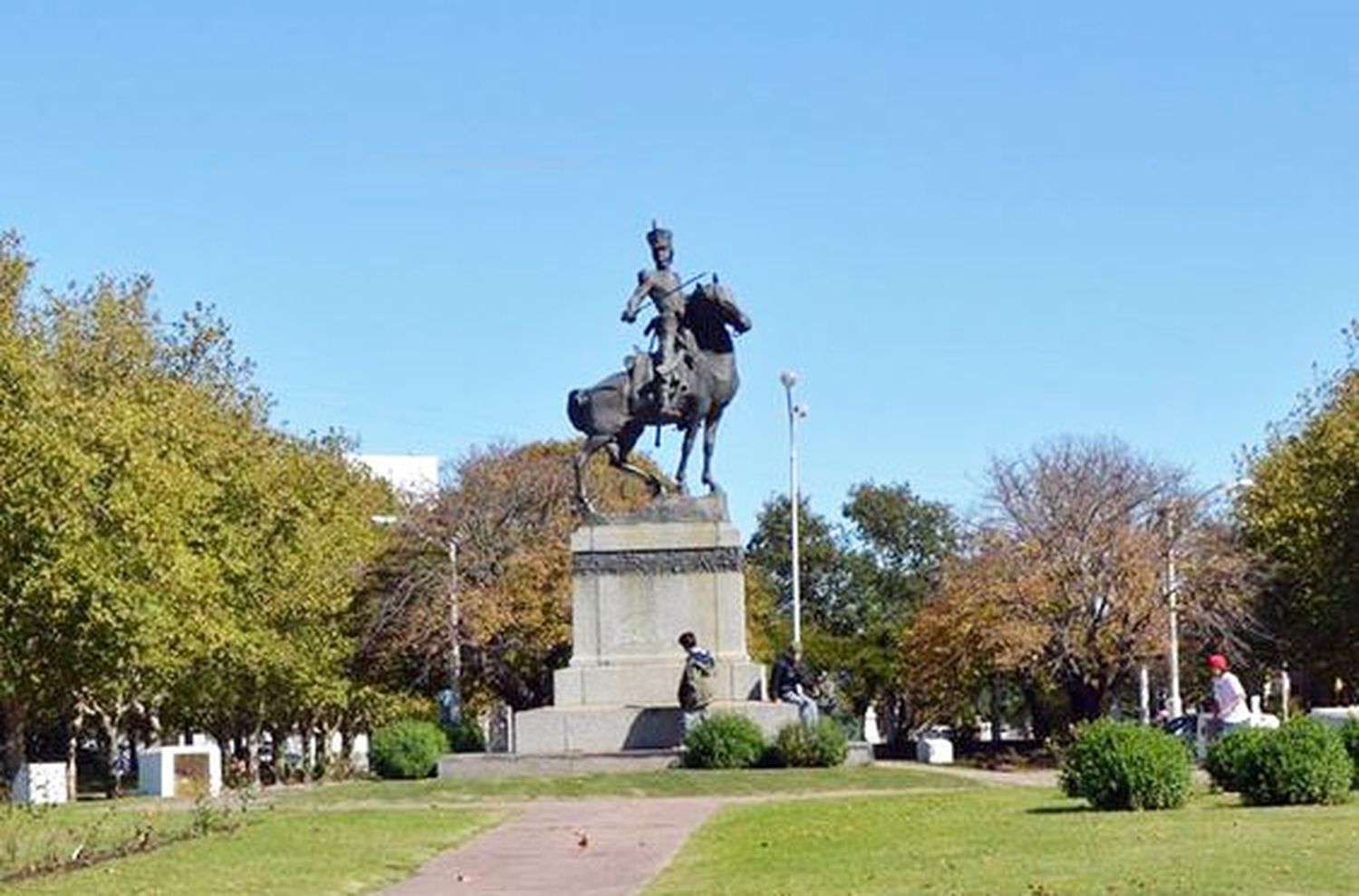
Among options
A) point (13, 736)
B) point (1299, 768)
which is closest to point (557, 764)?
point (1299, 768)

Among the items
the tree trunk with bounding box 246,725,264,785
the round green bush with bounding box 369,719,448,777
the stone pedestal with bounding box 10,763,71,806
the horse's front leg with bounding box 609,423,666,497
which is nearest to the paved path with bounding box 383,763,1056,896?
the round green bush with bounding box 369,719,448,777

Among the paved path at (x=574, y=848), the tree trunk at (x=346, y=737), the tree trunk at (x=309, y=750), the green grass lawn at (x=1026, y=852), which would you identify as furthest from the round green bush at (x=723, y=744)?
the tree trunk at (x=346, y=737)

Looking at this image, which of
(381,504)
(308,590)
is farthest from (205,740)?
(308,590)

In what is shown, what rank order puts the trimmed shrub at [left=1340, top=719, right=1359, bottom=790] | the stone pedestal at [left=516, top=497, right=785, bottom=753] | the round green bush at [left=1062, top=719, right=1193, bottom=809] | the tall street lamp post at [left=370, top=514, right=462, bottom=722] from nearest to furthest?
the round green bush at [left=1062, top=719, right=1193, bottom=809]
the trimmed shrub at [left=1340, top=719, right=1359, bottom=790]
the stone pedestal at [left=516, top=497, right=785, bottom=753]
the tall street lamp post at [left=370, top=514, right=462, bottom=722]

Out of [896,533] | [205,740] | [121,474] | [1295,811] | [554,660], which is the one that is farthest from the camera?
[896,533]

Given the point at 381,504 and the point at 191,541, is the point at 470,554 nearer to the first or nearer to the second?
the point at 381,504

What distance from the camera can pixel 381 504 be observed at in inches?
2662

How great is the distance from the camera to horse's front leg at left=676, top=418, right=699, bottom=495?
1439 inches

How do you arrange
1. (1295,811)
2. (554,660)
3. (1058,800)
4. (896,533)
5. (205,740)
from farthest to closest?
(896,533) < (205,740) < (554,660) < (1058,800) < (1295,811)

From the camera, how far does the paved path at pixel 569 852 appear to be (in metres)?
18.2

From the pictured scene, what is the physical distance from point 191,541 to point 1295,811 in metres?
29.7

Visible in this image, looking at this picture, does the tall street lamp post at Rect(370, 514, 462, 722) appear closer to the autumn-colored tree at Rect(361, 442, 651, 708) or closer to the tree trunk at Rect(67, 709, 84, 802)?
the autumn-colored tree at Rect(361, 442, 651, 708)

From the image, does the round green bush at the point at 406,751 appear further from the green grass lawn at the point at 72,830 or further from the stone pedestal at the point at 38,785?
the green grass lawn at the point at 72,830

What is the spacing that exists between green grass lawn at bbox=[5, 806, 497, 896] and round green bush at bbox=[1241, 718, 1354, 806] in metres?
7.81
